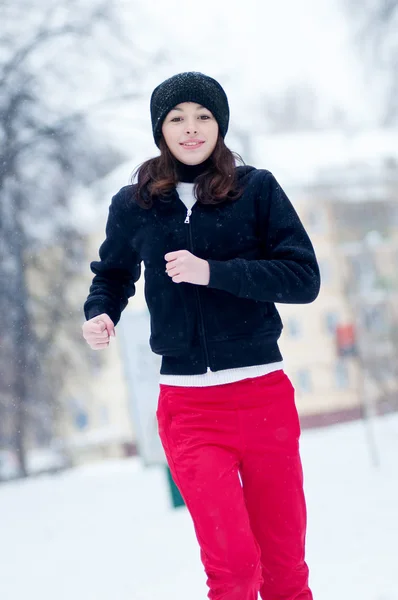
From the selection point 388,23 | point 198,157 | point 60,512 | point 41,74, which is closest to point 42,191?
point 41,74

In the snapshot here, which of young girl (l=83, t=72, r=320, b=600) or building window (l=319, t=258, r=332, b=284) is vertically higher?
building window (l=319, t=258, r=332, b=284)

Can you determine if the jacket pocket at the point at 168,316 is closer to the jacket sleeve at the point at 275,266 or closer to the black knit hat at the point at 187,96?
the jacket sleeve at the point at 275,266

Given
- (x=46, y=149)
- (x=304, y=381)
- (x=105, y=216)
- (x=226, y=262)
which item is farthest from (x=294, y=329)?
(x=226, y=262)

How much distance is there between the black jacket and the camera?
143 centimetres

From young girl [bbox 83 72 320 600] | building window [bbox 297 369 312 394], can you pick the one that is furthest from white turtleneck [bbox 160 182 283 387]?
building window [bbox 297 369 312 394]

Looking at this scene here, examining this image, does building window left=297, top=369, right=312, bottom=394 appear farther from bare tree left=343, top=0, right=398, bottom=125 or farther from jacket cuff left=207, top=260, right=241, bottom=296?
jacket cuff left=207, top=260, right=241, bottom=296

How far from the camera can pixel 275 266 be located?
4.58 feet

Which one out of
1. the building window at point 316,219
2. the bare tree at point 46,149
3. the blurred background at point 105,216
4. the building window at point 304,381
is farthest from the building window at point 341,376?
the bare tree at point 46,149

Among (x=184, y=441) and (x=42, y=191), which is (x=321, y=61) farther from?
(x=184, y=441)

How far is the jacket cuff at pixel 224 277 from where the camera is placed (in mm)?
1333

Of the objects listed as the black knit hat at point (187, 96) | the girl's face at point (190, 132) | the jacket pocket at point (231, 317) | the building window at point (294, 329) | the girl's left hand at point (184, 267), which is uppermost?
the black knit hat at point (187, 96)

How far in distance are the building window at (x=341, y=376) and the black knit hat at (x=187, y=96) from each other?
1006cm

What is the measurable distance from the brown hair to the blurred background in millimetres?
1744

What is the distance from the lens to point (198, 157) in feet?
4.99
